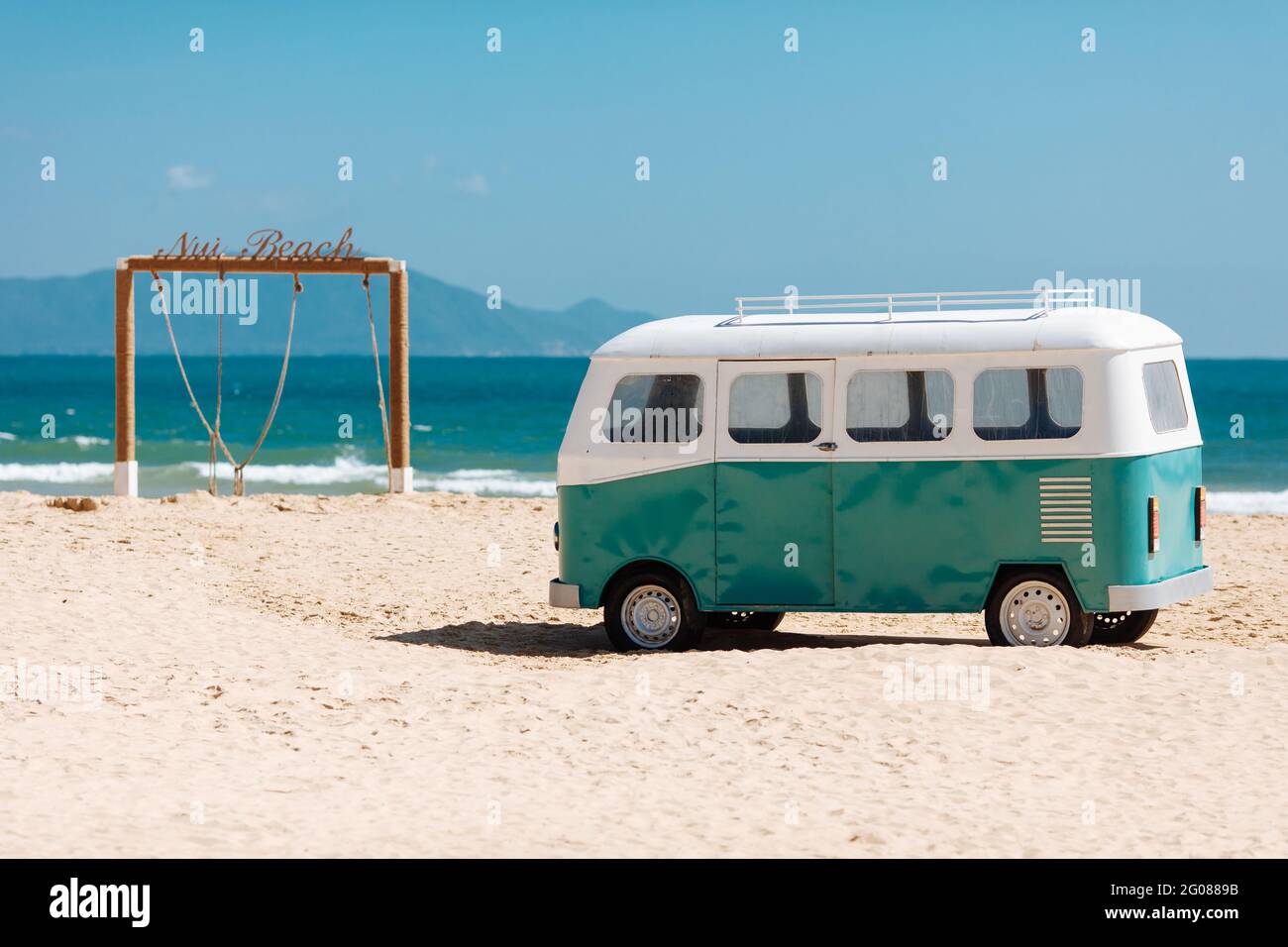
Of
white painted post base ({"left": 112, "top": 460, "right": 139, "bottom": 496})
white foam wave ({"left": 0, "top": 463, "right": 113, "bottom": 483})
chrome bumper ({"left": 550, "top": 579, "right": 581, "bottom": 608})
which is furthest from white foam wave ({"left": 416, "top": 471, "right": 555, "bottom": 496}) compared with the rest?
chrome bumper ({"left": 550, "top": 579, "right": 581, "bottom": 608})

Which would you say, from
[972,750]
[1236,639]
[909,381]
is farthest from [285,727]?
[1236,639]

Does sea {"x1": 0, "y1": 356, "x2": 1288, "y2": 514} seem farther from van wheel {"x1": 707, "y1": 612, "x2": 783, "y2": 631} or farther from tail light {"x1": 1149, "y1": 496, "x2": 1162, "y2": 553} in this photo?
tail light {"x1": 1149, "y1": 496, "x2": 1162, "y2": 553}

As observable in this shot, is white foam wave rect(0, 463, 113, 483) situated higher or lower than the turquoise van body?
higher

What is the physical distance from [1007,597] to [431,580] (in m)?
6.05

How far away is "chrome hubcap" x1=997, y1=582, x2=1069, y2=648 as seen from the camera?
415 inches

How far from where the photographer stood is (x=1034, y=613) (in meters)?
10.6

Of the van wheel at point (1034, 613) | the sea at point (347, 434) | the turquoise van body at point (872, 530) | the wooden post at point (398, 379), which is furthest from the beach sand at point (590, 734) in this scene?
the sea at point (347, 434)

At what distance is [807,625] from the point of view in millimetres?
12883

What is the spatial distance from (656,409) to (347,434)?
46.4m

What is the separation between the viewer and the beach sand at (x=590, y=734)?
7.14m

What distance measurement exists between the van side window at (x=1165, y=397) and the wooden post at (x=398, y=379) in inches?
409

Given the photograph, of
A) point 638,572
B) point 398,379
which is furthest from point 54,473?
point 638,572

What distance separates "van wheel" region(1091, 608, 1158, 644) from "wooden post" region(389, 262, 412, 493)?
32.8ft
